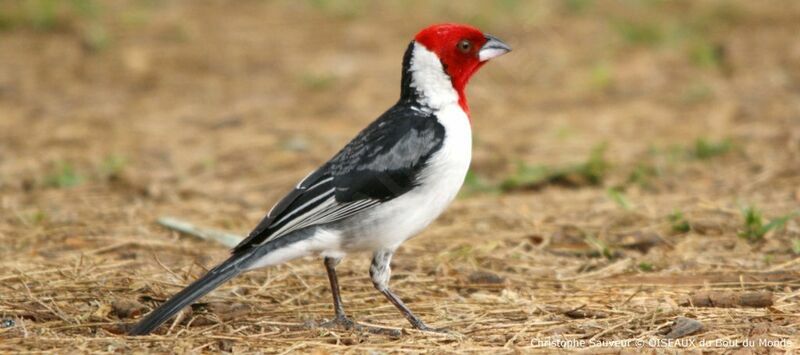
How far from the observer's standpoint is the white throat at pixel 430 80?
497 cm

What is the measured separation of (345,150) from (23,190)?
3272 mm

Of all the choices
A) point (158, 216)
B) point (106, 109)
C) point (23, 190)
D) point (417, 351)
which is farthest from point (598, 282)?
point (106, 109)

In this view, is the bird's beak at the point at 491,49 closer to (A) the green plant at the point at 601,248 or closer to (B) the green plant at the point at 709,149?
(A) the green plant at the point at 601,248

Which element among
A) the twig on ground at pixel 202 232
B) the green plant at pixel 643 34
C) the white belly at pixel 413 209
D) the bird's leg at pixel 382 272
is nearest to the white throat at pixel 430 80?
the white belly at pixel 413 209

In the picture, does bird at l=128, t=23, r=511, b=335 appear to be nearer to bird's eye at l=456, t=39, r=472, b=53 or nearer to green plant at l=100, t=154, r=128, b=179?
bird's eye at l=456, t=39, r=472, b=53

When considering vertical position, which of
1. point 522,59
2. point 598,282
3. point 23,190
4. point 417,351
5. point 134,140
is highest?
point 522,59

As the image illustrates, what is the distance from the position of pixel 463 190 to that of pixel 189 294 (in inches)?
134

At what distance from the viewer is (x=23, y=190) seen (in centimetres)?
723

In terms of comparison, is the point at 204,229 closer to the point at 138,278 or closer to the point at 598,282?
the point at 138,278

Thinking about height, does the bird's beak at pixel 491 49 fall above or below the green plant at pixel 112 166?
below

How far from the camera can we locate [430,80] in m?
5.00

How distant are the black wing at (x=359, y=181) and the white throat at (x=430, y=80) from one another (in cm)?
20

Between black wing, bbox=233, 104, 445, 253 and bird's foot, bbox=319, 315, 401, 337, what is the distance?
1.36ft

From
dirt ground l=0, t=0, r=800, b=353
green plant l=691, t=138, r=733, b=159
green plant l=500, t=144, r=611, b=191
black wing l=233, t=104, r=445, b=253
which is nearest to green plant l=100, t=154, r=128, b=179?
dirt ground l=0, t=0, r=800, b=353
